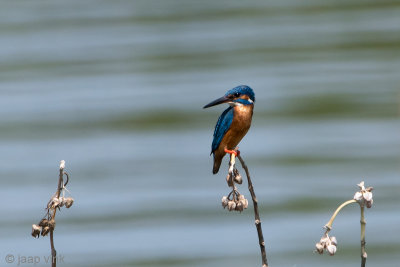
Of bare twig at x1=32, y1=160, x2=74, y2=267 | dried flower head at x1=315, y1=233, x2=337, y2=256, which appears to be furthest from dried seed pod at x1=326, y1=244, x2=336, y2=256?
bare twig at x1=32, y1=160, x2=74, y2=267

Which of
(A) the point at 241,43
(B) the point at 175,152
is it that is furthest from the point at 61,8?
(B) the point at 175,152

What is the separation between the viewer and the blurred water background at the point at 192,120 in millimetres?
6820

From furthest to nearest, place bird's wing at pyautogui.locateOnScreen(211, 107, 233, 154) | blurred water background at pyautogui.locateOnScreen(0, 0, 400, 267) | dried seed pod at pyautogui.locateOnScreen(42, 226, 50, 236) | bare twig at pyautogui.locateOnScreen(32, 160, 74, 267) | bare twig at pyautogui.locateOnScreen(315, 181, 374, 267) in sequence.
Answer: blurred water background at pyautogui.locateOnScreen(0, 0, 400, 267) → bird's wing at pyautogui.locateOnScreen(211, 107, 233, 154) → dried seed pod at pyautogui.locateOnScreen(42, 226, 50, 236) → bare twig at pyautogui.locateOnScreen(32, 160, 74, 267) → bare twig at pyautogui.locateOnScreen(315, 181, 374, 267)

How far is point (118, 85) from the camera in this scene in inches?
431

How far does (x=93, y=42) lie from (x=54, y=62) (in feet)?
3.69

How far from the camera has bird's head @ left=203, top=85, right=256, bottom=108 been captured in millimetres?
3264

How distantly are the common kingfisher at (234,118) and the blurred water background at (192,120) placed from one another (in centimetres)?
277

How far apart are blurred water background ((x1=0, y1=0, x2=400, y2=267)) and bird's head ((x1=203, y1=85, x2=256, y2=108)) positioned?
9.10 ft

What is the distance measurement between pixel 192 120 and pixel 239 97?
6.15m

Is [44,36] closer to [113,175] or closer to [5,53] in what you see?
[5,53]

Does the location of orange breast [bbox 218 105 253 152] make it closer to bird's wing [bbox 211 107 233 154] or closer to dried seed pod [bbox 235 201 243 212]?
bird's wing [bbox 211 107 233 154]

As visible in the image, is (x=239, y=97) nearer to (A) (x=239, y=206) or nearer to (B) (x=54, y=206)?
(A) (x=239, y=206)

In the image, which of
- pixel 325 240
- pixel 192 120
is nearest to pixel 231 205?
pixel 325 240

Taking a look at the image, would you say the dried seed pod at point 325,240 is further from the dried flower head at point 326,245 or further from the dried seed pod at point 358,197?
the dried seed pod at point 358,197
